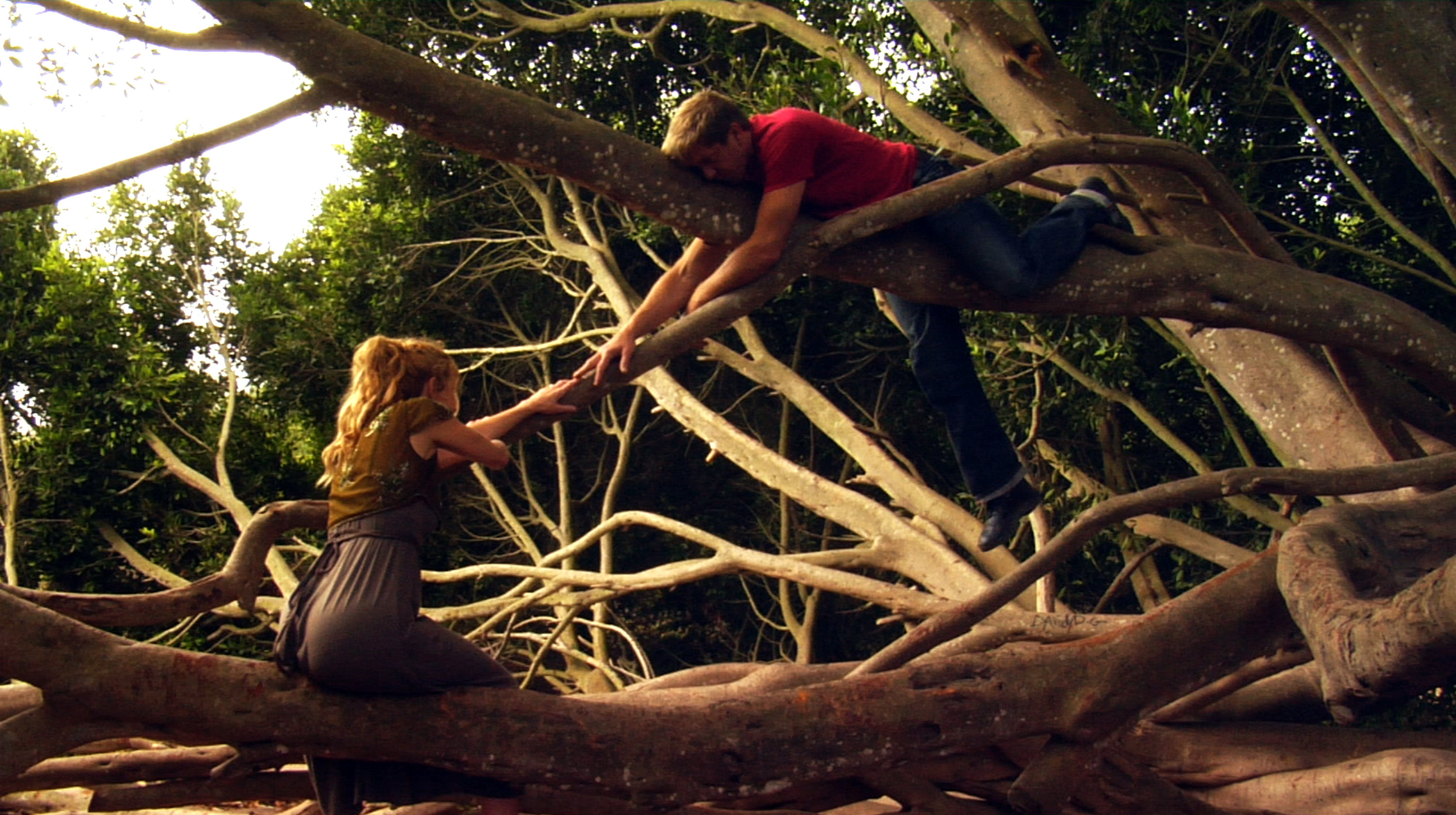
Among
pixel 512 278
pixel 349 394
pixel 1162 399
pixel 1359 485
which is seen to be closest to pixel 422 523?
pixel 349 394

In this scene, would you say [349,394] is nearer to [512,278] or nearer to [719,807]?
[719,807]

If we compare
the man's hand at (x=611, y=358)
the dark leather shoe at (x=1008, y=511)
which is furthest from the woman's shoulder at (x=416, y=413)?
the dark leather shoe at (x=1008, y=511)

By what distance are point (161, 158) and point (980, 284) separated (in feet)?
7.78

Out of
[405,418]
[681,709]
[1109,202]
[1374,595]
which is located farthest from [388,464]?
[1374,595]

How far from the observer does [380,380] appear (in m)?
3.38

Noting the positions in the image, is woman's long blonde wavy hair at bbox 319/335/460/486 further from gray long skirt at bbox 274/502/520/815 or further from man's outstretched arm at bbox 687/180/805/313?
man's outstretched arm at bbox 687/180/805/313

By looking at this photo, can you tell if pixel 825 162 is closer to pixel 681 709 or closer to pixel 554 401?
pixel 554 401

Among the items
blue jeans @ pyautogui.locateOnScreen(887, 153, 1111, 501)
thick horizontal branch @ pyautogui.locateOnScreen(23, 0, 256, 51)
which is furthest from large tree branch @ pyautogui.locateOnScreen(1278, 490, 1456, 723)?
thick horizontal branch @ pyautogui.locateOnScreen(23, 0, 256, 51)

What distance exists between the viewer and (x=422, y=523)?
3316 millimetres

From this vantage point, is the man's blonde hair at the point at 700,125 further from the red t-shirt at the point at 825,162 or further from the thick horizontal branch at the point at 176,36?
the thick horizontal branch at the point at 176,36

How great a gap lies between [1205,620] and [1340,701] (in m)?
0.77

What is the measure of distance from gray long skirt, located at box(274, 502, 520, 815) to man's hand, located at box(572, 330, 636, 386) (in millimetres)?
596

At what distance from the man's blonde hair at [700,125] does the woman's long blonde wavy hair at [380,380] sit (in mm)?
907

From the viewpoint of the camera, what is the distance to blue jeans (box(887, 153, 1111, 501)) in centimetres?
378
